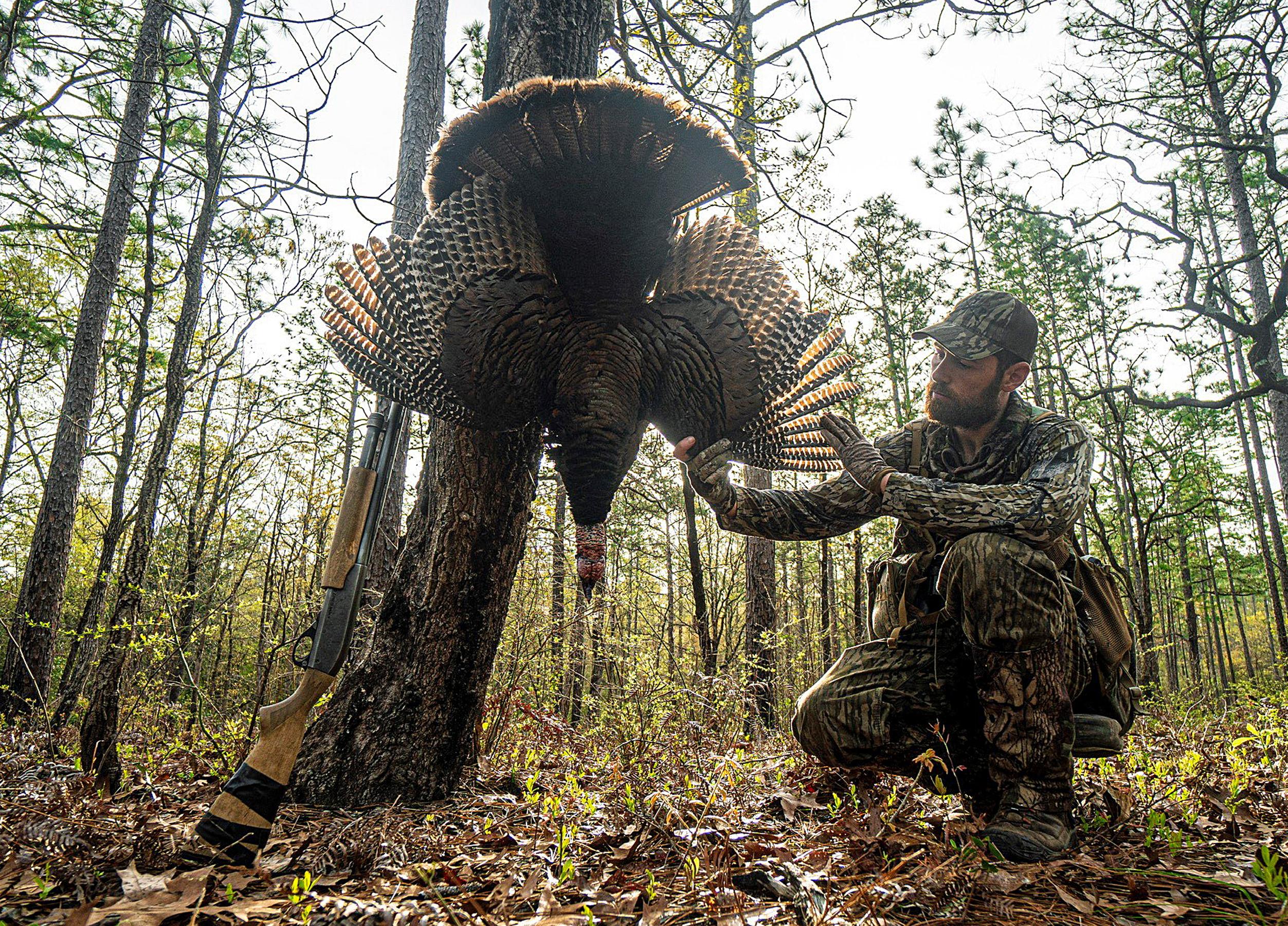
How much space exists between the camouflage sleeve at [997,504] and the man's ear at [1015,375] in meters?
0.51

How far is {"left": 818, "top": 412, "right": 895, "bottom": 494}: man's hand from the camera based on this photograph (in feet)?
10.2

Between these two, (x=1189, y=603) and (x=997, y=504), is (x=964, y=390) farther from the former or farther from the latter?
(x=1189, y=603)

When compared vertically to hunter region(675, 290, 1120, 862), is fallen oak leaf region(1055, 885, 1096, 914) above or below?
below

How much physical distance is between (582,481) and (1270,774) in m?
4.58

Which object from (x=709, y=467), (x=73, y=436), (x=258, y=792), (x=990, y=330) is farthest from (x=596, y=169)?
(x=73, y=436)

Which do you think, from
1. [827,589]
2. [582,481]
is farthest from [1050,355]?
[582,481]

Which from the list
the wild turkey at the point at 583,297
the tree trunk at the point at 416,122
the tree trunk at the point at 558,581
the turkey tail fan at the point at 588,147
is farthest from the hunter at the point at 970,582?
the tree trunk at the point at 416,122

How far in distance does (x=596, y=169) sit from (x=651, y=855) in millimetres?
2481

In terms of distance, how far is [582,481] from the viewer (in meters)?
2.71

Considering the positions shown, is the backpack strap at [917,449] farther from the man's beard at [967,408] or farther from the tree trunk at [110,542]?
the tree trunk at [110,542]

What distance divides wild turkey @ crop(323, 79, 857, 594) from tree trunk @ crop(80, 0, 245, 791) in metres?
1.15

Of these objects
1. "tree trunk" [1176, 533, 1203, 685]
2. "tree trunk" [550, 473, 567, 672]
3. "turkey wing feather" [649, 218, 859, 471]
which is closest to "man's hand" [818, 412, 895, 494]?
"turkey wing feather" [649, 218, 859, 471]

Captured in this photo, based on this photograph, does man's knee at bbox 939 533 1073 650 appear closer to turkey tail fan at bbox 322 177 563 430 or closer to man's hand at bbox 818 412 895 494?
man's hand at bbox 818 412 895 494

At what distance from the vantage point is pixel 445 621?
318 cm
